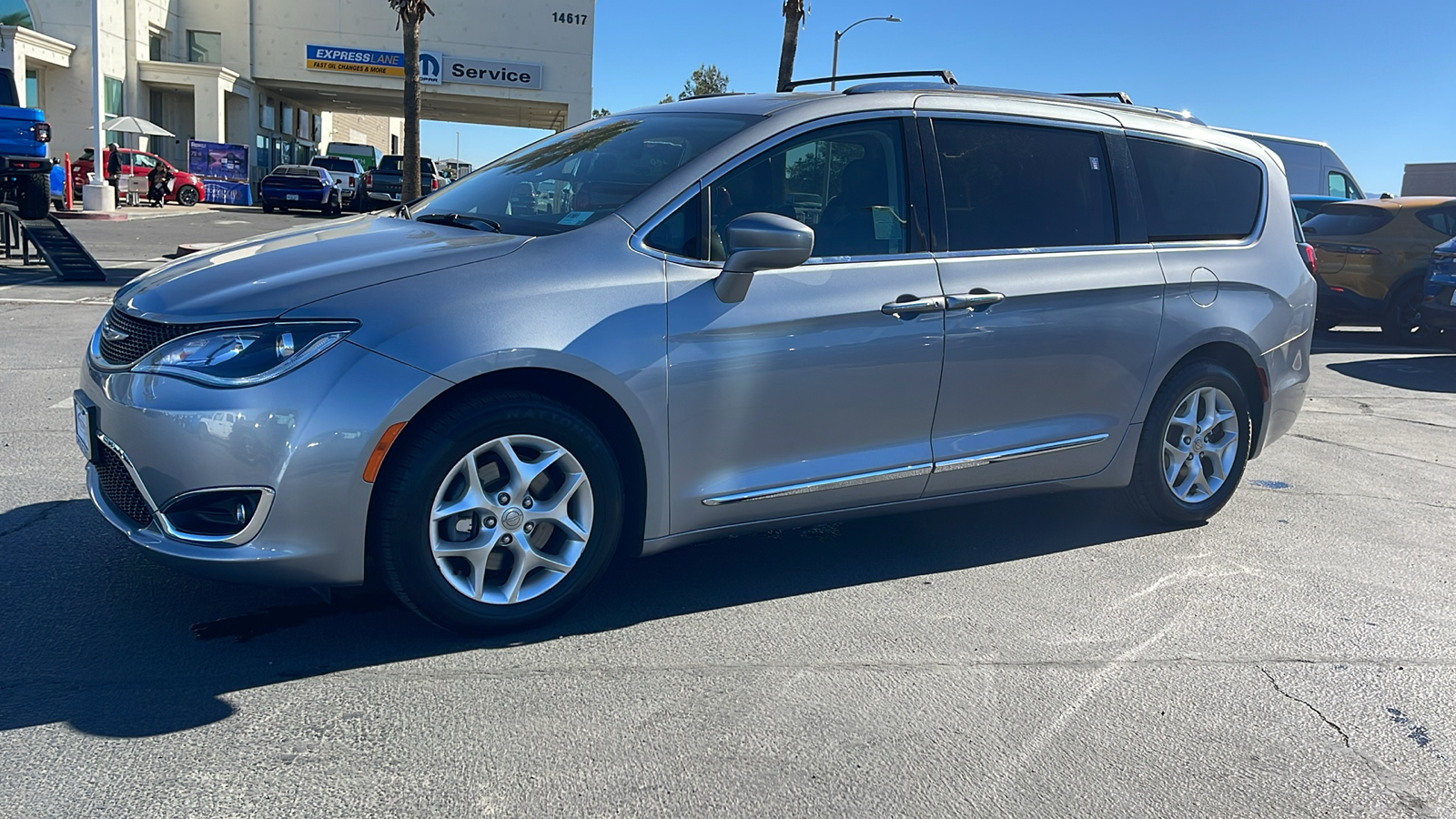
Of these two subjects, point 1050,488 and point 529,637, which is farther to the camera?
point 1050,488

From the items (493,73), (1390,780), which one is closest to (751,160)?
(1390,780)

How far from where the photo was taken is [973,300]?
4316 mm

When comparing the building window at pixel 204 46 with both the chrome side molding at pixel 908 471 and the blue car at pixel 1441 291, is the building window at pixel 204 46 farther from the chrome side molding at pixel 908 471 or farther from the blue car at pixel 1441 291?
the chrome side molding at pixel 908 471

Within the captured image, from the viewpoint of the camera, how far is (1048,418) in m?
4.65

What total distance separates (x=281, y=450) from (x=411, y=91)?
62.1 ft

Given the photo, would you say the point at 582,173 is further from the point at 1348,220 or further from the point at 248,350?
the point at 1348,220

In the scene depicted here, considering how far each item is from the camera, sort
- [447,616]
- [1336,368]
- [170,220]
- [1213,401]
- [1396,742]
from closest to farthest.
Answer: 1. [1396,742]
2. [447,616]
3. [1213,401]
4. [1336,368]
5. [170,220]

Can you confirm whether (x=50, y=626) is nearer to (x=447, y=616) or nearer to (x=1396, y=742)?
(x=447, y=616)

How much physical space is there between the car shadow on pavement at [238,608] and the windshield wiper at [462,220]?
1.33 meters

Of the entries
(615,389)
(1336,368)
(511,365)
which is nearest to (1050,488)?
(615,389)

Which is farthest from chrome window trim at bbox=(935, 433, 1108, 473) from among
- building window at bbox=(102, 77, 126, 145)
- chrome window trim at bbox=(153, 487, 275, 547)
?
building window at bbox=(102, 77, 126, 145)

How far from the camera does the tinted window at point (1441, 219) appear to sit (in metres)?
13.5

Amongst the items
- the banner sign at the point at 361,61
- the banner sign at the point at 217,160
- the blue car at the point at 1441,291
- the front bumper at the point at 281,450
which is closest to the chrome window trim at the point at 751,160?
the front bumper at the point at 281,450

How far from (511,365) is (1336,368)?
10.2 metres
